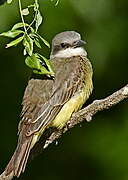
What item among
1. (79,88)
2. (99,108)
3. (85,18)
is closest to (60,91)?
(79,88)

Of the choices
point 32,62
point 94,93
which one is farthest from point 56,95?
point 32,62

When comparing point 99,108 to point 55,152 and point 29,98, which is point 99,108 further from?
point 55,152

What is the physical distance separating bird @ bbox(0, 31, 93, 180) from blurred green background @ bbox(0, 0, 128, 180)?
52 centimetres

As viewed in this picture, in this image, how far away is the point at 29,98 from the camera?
6.21 meters

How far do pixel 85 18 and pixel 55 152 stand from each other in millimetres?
1328

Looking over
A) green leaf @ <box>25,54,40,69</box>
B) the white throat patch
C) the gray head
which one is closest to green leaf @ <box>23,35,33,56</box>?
green leaf @ <box>25,54,40,69</box>

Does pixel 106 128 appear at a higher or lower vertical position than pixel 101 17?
lower

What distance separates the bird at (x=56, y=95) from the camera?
588 centimetres

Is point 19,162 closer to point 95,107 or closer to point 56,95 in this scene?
point 95,107

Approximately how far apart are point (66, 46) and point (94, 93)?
0.97 metres

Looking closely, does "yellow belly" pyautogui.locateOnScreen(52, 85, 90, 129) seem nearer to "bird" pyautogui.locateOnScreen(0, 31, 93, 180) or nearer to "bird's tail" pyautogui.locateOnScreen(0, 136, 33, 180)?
"bird" pyautogui.locateOnScreen(0, 31, 93, 180)

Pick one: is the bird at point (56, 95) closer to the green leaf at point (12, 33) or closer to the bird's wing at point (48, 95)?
the bird's wing at point (48, 95)

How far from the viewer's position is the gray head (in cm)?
677

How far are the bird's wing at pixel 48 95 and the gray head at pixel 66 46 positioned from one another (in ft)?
0.78
